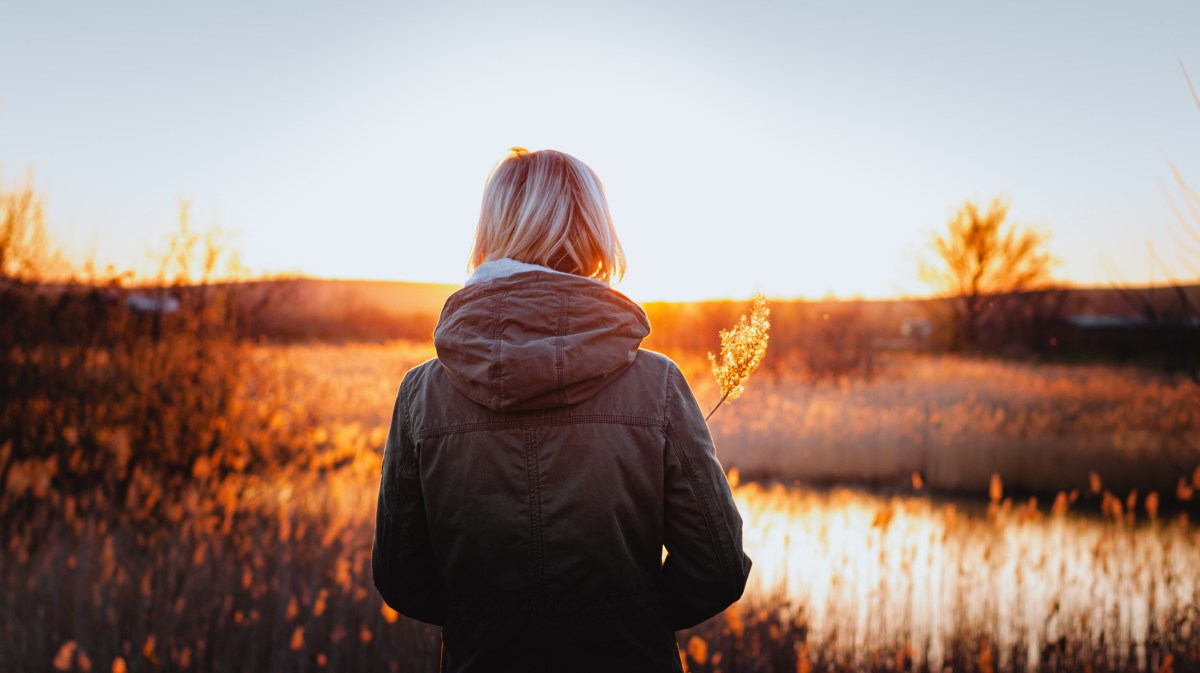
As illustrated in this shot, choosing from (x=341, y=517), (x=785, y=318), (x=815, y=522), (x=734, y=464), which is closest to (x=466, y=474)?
(x=341, y=517)

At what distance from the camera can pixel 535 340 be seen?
141 cm

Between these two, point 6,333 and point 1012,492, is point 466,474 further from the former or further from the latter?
point 1012,492

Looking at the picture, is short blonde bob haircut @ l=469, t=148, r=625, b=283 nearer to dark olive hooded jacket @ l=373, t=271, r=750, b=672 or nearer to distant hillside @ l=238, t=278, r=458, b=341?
dark olive hooded jacket @ l=373, t=271, r=750, b=672

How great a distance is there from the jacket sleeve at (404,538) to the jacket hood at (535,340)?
0.24 meters

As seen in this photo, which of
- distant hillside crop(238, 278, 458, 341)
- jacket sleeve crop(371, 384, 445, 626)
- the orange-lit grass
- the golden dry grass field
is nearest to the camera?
jacket sleeve crop(371, 384, 445, 626)

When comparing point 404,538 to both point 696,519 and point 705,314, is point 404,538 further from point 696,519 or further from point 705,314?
point 705,314

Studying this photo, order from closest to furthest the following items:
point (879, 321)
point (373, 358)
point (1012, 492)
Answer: point (1012, 492) → point (879, 321) → point (373, 358)

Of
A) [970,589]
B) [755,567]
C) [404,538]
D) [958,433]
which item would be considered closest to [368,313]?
[958,433]

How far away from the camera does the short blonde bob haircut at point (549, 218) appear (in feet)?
4.99

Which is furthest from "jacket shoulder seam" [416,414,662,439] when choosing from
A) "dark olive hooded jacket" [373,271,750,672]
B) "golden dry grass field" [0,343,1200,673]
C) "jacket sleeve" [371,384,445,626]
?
"golden dry grass field" [0,343,1200,673]

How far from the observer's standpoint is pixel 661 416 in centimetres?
150

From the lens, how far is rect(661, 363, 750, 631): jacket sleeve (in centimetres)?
151

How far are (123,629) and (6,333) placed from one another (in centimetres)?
376

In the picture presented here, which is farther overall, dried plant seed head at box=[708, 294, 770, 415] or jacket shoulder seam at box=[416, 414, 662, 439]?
dried plant seed head at box=[708, 294, 770, 415]
